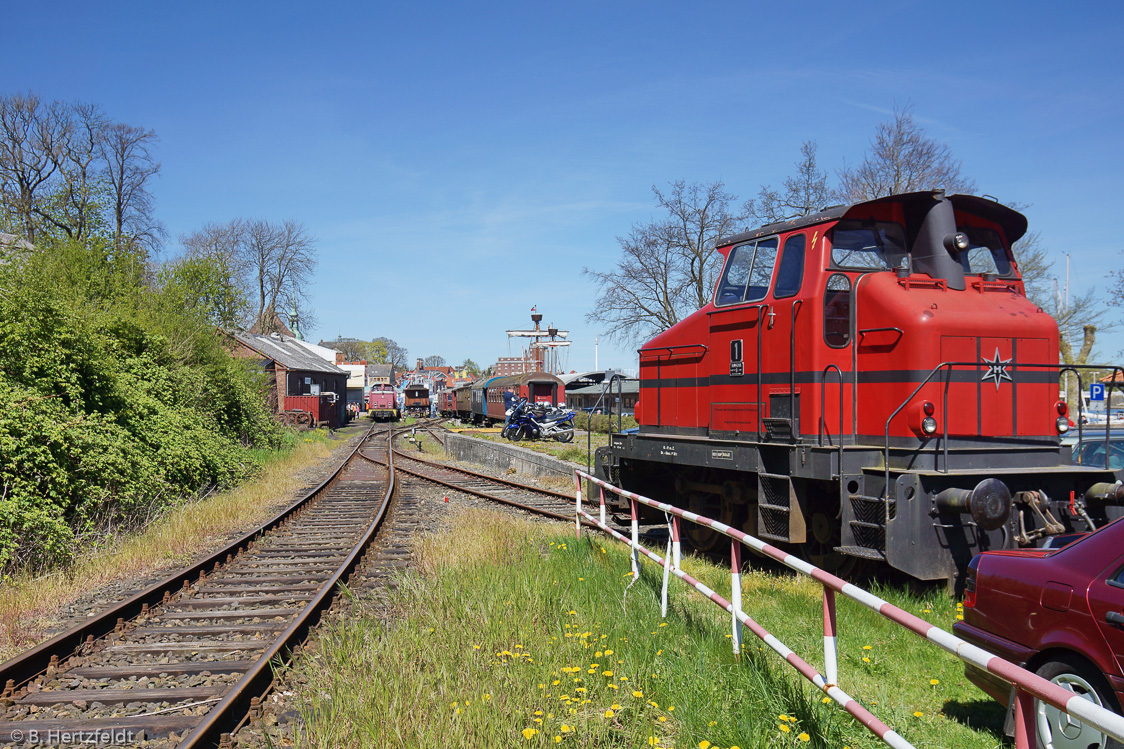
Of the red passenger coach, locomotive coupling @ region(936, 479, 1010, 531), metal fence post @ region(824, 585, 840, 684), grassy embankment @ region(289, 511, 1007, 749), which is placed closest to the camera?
metal fence post @ region(824, 585, 840, 684)

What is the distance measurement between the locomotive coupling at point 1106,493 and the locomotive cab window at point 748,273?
11.7 feet

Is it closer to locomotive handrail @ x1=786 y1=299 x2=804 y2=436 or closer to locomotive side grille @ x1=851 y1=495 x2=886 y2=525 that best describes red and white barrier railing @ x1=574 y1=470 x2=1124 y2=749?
locomotive side grille @ x1=851 y1=495 x2=886 y2=525

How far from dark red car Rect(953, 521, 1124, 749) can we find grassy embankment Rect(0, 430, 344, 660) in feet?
23.4

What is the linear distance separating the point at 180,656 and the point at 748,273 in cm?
670

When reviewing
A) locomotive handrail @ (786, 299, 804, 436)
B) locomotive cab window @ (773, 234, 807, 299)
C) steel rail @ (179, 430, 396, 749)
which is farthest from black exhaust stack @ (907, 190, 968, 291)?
steel rail @ (179, 430, 396, 749)

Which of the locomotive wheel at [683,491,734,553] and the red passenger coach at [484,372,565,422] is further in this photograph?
the red passenger coach at [484,372,565,422]

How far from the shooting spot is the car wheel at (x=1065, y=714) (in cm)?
367

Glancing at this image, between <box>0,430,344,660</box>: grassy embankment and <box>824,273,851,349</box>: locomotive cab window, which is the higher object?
<box>824,273,851,349</box>: locomotive cab window

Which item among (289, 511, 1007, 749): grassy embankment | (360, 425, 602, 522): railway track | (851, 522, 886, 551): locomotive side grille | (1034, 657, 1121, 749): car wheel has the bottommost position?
(360, 425, 602, 522): railway track

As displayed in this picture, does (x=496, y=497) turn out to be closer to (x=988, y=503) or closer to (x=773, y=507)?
(x=773, y=507)

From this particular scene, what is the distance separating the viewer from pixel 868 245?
7.82 meters

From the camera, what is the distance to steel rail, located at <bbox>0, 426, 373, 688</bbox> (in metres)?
5.55

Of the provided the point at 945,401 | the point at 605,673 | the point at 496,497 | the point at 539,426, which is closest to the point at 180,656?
the point at 605,673

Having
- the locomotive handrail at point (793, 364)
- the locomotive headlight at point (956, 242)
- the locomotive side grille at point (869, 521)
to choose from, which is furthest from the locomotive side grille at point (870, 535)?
the locomotive headlight at point (956, 242)
